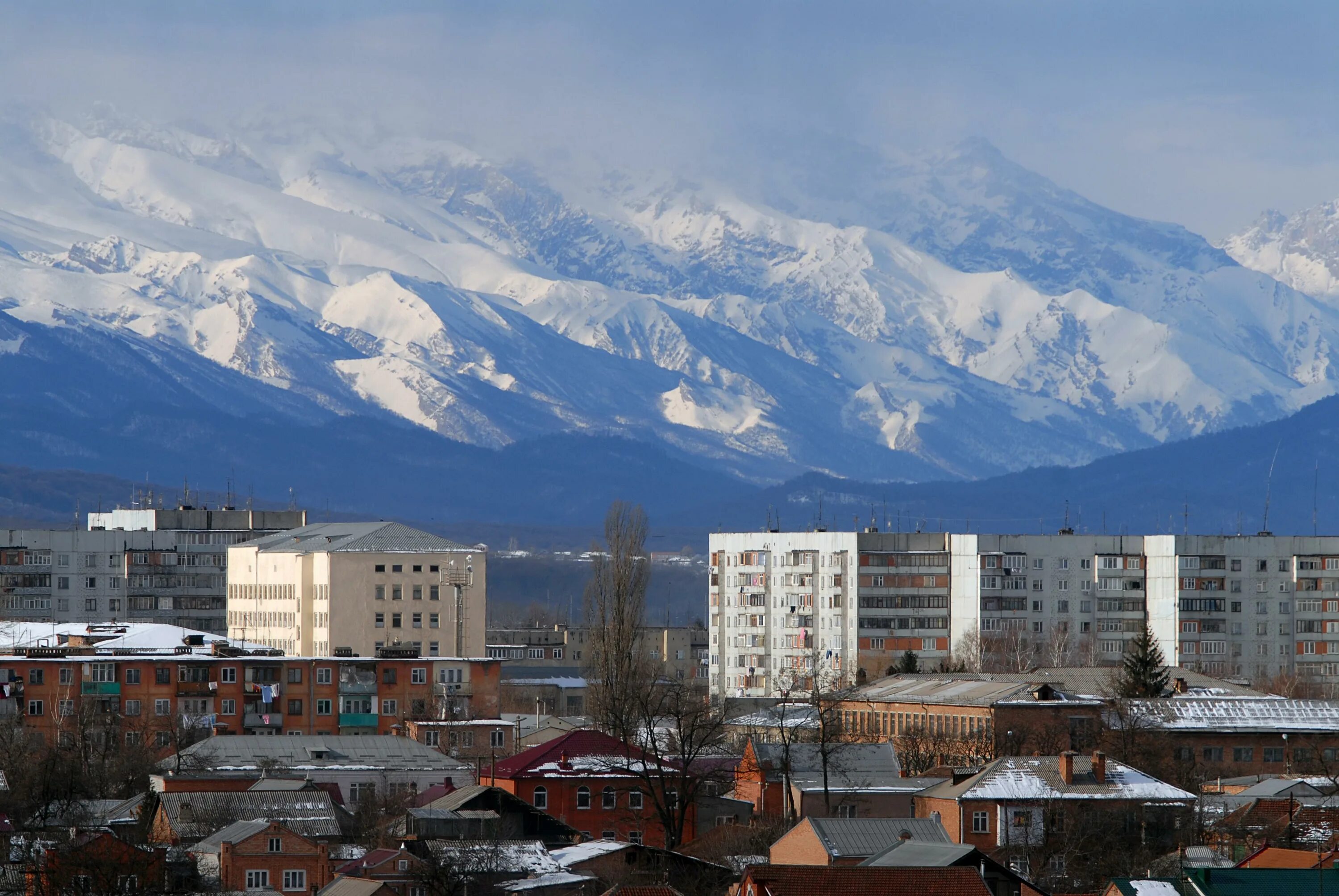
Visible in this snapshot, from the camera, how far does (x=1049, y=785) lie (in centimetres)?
6925

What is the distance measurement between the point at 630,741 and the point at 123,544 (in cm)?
6793

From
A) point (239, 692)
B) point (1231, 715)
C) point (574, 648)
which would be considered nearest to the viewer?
point (1231, 715)

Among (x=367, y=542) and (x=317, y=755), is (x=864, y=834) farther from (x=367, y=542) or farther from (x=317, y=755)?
(x=367, y=542)

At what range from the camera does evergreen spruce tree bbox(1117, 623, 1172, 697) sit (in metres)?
97.6

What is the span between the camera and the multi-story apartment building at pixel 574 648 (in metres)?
166

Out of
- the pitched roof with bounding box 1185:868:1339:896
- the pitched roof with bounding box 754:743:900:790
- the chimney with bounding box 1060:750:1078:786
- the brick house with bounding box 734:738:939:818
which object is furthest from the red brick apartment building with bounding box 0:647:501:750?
the pitched roof with bounding box 1185:868:1339:896

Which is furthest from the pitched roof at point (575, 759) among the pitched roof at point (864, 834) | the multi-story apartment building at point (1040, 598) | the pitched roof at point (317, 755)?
the multi-story apartment building at point (1040, 598)

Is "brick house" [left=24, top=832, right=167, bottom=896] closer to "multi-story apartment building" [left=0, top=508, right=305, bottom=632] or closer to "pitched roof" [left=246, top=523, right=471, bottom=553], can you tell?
"pitched roof" [left=246, top=523, right=471, bottom=553]

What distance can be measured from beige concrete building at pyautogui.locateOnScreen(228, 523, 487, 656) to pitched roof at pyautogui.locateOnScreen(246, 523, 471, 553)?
8cm

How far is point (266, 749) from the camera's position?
80875 mm

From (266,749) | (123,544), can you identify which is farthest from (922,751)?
(123,544)

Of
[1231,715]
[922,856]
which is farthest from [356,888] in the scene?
[1231,715]

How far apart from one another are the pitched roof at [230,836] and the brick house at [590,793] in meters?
12.3

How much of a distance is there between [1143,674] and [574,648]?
86.0 metres
